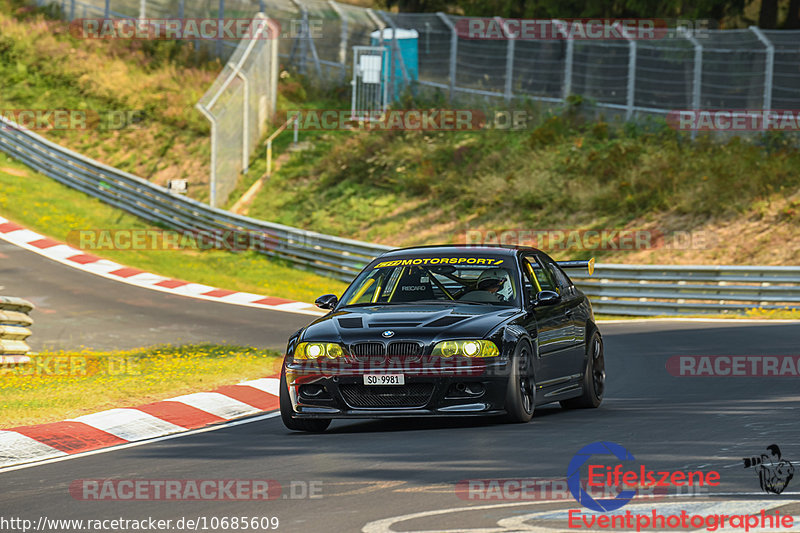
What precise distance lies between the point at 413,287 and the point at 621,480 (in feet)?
13.3

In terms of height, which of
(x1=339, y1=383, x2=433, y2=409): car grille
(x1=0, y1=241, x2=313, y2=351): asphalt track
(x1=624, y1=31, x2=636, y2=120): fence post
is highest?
(x1=624, y1=31, x2=636, y2=120): fence post

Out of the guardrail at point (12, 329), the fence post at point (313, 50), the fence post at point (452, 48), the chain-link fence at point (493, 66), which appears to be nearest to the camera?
the guardrail at point (12, 329)

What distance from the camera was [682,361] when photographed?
51.4 ft

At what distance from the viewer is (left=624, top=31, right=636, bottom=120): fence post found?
1271 inches

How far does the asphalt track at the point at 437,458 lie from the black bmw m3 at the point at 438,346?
9.6 inches

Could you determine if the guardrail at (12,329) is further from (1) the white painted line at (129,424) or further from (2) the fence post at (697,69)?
(2) the fence post at (697,69)

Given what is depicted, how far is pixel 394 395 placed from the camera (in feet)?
31.7

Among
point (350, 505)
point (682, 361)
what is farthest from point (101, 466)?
point (682, 361)

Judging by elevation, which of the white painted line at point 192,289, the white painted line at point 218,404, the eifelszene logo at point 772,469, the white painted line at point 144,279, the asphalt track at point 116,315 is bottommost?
the white painted line at point 192,289

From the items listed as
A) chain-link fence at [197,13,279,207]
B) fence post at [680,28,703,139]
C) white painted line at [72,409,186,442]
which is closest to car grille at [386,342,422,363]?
white painted line at [72,409,186,442]

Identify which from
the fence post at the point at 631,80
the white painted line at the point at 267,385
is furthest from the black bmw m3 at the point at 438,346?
the fence post at the point at 631,80

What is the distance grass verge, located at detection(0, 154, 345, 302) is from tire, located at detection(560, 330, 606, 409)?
15.2 m

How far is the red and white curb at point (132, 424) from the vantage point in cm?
980

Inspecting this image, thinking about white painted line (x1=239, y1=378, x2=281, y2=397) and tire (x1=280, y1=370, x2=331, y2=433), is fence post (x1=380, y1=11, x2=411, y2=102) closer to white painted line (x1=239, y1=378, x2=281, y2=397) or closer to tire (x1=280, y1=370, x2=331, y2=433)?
white painted line (x1=239, y1=378, x2=281, y2=397)
